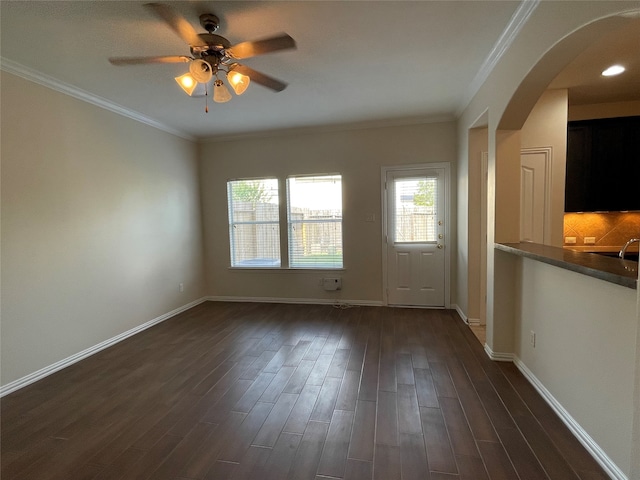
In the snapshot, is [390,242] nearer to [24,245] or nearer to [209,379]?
[209,379]

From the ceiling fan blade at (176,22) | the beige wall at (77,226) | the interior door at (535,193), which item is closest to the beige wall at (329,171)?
the beige wall at (77,226)

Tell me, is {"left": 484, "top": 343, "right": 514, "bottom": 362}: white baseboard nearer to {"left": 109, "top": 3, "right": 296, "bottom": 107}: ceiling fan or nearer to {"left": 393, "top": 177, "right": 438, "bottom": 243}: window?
{"left": 393, "top": 177, "right": 438, "bottom": 243}: window

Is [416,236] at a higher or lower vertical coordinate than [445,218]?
lower

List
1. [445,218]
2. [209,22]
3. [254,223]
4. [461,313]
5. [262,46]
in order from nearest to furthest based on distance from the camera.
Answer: [262,46]
[209,22]
[461,313]
[445,218]
[254,223]

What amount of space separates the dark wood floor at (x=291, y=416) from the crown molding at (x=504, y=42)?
2679 mm

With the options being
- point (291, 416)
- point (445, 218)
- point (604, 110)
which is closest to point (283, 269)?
point (445, 218)

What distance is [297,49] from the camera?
249 centimetres

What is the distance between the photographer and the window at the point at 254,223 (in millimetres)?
5016

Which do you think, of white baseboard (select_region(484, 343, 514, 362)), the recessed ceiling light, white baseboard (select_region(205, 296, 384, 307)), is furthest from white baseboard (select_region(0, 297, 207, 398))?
the recessed ceiling light

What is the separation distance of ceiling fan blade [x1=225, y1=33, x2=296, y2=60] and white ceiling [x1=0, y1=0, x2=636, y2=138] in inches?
10.7

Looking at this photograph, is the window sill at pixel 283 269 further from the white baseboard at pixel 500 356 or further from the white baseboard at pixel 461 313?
the white baseboard at pixel 500 356

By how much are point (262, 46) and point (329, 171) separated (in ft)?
9.29

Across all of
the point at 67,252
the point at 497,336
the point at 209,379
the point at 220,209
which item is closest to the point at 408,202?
the point at 497,336

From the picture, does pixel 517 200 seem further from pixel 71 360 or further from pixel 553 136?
pixel 71 360
